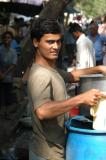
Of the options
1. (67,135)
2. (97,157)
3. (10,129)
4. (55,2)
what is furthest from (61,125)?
(55,2)

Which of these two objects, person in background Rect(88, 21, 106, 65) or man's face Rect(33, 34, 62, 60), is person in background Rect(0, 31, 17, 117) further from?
man's face Rect(33, 34, 62, 60)

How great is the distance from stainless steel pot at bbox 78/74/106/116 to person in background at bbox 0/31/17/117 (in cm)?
533

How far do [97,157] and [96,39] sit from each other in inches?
342

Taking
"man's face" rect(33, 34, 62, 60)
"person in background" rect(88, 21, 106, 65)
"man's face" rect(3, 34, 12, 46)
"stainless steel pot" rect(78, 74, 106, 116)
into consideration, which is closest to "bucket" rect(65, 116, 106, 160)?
"stainless steel pot" rect(78, 74, 106, 116)

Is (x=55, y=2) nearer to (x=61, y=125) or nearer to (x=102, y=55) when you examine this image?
(x=102, y=55)

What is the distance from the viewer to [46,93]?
2.83 meters

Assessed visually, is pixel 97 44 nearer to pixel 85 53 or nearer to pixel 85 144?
pixel 85 53

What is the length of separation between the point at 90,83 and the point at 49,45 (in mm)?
550

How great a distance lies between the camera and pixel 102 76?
329 centimetres

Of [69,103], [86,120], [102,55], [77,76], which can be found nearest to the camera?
[69,103]

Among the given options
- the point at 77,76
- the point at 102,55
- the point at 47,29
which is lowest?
the point at 102,55

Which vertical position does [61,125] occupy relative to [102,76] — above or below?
below

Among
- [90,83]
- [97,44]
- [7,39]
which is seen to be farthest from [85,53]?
[90,83]

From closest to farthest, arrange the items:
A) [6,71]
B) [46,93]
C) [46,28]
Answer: [46,93], [46,28], [6,71]
